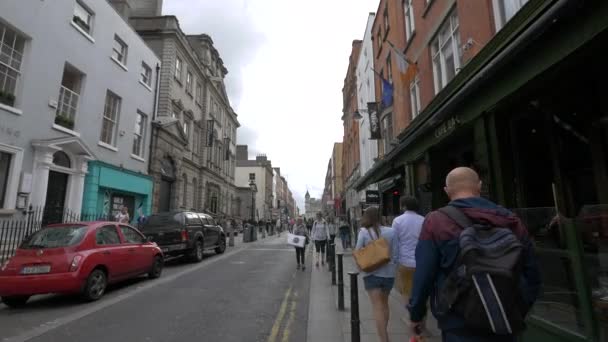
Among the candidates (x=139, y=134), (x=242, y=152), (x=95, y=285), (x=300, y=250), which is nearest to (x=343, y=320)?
(x=95, y=285)

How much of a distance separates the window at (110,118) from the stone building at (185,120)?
326cm

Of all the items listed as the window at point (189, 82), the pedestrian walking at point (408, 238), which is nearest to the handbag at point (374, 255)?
the pedestrian walking at point (408, 238)

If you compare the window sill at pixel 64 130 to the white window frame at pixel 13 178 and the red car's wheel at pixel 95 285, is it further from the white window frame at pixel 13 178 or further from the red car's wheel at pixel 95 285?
the red car's wheel at pixel 95 285

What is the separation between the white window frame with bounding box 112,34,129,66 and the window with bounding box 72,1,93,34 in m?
1.64

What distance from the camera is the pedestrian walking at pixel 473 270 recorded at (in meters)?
1.82

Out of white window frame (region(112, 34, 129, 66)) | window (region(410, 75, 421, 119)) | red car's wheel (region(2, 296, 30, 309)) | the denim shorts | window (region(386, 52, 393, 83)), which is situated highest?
white window frame (region(112, 34, 129, 66))

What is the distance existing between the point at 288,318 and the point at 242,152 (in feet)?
247

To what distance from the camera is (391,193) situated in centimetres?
1644

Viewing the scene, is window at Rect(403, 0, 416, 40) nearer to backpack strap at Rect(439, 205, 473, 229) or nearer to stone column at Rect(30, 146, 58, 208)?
backpack strap at Rect(439, 205, 473, 229)

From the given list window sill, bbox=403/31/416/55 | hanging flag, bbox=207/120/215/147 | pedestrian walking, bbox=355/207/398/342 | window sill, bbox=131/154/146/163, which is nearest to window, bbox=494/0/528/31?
window sill, bbox=403/31/416/55

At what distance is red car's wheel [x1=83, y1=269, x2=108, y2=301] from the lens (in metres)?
6.75

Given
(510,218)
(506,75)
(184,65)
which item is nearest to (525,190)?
(506,75)

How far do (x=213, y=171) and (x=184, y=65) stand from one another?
1094 cm

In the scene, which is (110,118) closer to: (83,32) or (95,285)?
(83,32)
